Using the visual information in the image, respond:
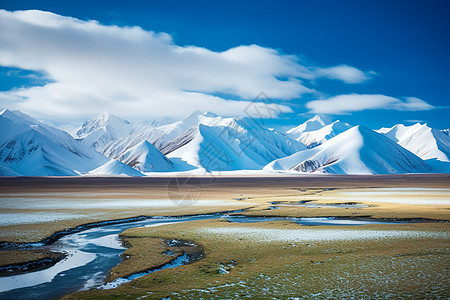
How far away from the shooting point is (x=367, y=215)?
149 ft

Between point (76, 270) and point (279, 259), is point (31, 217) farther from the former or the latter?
point (279, 259)

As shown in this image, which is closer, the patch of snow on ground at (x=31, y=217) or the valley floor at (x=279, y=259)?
the valley floor at (x=279, y=259)

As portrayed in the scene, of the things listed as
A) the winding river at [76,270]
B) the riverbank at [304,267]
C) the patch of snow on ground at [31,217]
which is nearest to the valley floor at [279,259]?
the riverbank at [304,267]

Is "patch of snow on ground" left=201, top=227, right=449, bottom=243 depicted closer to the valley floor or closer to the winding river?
the valley floor

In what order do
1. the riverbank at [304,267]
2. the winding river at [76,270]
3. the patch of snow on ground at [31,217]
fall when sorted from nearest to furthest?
the riverbank at [304,267] < the winding river at [76,270] < the patch of snow on ground at [31,217]

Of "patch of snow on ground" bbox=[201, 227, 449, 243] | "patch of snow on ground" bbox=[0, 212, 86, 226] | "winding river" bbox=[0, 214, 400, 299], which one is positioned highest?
"patch of snow on ground" bbox=[0, 212, 86, 226]

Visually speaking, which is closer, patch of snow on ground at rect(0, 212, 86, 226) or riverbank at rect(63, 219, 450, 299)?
riverbank at rect(63, 219, 450, 299)

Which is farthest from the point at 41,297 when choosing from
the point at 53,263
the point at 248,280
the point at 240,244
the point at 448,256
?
the point at 448,256

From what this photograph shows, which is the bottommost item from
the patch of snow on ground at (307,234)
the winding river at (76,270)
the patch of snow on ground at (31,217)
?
the patch of snow on ground at (307,234)

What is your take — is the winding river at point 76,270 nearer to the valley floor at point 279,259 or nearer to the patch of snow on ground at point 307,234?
the valley floor at point 279,259

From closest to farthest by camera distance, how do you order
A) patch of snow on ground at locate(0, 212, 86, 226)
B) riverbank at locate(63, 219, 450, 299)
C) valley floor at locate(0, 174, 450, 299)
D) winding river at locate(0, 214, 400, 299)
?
riverbank at locate(63, 219, 450, 299) → valley floor at locate(0, 174, 450, 299) → winding river at locate(0, 214, 400, 299) → patch of snow on ground at locate(0, 212, 86, 226)

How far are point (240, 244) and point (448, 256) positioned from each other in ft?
47.7

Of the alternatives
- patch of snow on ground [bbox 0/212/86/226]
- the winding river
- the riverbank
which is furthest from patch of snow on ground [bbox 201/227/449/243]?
patch of snow on ground [bbox 0/212/86/226]

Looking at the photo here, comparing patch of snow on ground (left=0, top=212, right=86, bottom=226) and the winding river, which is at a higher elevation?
patch of snow on ground (left=0, top=212, right=86, bottom=226)
